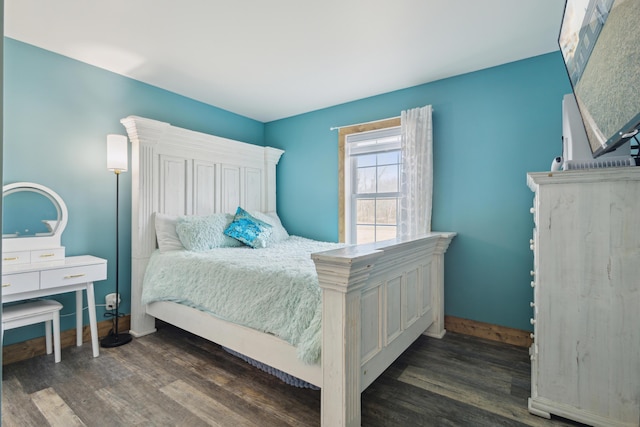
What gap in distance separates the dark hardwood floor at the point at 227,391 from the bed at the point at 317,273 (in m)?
0.21

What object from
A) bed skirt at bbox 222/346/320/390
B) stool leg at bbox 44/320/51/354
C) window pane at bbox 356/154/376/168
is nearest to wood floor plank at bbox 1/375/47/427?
stool leg at bbox 44/320/51/354

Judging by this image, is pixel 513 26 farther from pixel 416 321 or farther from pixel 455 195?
pixel 416 321

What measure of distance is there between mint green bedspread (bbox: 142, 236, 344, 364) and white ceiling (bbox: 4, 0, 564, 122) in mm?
1659

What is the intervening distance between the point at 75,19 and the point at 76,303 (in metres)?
2.14

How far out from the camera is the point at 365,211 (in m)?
3.70

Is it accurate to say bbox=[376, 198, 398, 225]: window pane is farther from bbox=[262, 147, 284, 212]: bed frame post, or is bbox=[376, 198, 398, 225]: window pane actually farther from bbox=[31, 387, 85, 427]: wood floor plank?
bbox=[31, 387, 85, 427]: wood floor plank

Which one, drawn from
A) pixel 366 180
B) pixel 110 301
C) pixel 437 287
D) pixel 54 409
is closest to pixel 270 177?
pixel 366 180

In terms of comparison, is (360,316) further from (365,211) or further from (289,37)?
(365,211)

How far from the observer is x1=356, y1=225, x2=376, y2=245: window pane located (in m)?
3.65

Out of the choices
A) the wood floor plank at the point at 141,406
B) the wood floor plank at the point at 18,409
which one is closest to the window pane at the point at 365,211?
the wood floor plank at the point at 141,406

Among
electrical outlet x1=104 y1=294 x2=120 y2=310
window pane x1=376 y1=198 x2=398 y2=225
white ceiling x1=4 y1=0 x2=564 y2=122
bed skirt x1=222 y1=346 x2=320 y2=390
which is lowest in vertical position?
bed skirt x1=222 y1=346 x2=320 y2=390

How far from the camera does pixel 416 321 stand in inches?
95.2

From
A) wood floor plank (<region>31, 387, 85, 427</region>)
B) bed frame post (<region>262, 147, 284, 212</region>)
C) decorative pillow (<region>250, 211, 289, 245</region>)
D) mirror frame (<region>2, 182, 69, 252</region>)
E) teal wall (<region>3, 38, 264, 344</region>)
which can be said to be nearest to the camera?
wood floor plank (<region>31, 387, 85, 427</region>)

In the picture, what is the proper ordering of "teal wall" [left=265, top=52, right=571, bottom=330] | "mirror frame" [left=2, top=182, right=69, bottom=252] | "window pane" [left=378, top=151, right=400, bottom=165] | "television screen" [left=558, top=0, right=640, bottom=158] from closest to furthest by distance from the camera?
"television screen" [left=558, top=0, right=640, bottom=158] < "mirror frame" [left=2, top=182, right=69, bottom=252] < "teal wall" [left=265, top=52, right=571, bottom=330] < "window pane" [left=378, top=151, right=400, bottom=165]
